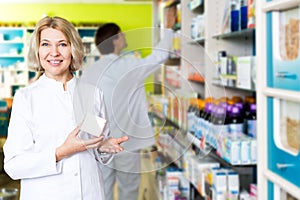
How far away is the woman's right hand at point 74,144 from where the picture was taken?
5.65ft

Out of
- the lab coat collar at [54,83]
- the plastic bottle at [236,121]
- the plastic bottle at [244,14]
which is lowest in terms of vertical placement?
the plastic bottle at [236,121]

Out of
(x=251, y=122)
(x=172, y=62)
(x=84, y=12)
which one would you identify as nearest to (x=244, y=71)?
(x=251, y=122)

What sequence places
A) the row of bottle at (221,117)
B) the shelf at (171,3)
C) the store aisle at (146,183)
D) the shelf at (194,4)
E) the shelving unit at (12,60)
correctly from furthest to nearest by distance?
the shelving unit at (12,60) < the shelf at (171,3) < the shelf at (194,4) < the row of bottle at (221,117) < the store aisle at (146,183)

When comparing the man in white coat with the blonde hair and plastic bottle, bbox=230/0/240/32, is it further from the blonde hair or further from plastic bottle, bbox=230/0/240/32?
plastic bottle, bbox=230/0/240/32

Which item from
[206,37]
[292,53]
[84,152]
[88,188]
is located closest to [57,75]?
[84,152]

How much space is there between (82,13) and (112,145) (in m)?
9.71

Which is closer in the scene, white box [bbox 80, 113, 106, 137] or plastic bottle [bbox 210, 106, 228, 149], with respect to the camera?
white box [bbox 80, 113, 106, 137]

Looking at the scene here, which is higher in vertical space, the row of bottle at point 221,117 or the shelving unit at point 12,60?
the shelving unit at point 12,60

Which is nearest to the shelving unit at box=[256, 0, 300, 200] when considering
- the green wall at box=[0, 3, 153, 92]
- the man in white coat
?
the man in white coat

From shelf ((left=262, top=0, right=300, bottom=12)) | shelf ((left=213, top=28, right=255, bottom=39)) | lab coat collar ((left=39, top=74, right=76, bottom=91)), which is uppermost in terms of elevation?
shelf ((left=262, top=0, right=300, bottom=12))

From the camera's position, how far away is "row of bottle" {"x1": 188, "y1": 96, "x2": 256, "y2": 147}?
6.70ft

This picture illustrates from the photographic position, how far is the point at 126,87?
194 cm

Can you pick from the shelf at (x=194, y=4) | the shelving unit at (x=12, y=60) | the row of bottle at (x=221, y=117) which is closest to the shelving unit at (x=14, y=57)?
the shelving unit at (x=12, y=60)

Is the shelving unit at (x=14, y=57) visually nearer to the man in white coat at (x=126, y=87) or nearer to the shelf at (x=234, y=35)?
the shelf at (x=234, y=35)
